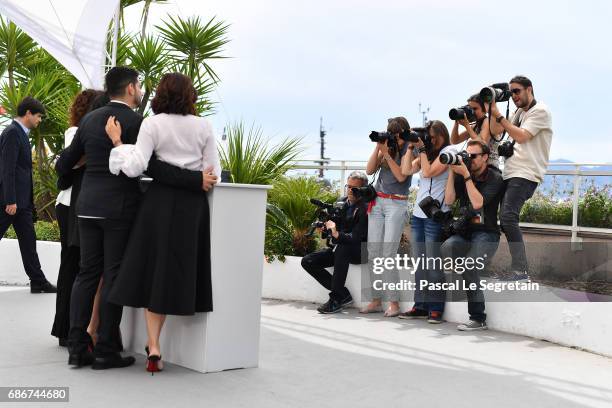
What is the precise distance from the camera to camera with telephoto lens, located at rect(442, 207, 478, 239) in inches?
249

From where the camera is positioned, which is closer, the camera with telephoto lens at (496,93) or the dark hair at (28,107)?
the camera with telephoto lens at (496,93)

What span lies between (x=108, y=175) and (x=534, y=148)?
3.47 meters

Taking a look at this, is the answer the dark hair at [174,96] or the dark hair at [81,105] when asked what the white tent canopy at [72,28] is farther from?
the dark hair at [174,96]

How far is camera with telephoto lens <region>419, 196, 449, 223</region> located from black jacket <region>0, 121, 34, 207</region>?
367cm

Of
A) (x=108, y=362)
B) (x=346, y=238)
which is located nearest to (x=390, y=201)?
(x=346, y=238)

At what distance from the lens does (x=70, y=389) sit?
4117 mm

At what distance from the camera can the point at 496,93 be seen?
20.8ft

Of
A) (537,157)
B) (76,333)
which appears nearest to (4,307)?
(76,333)

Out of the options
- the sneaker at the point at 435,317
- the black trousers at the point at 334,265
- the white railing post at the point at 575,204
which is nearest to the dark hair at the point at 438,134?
the black trousers at the point at 334,265

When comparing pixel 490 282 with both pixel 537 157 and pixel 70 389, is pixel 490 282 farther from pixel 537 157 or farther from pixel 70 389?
pixel 70 389

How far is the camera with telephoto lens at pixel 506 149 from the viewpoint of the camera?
20.3 feet

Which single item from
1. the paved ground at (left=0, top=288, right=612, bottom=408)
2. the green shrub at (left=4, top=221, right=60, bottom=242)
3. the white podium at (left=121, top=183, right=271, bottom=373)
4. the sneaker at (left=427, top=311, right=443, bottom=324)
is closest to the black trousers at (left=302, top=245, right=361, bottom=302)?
the paved ground at (left=0, top=288, right=612, bottom=408)

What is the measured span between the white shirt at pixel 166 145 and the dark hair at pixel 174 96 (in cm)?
4

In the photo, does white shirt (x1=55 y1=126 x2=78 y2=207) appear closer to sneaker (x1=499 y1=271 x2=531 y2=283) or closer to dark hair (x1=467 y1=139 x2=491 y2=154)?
dark hair (x1=467 y1=139 x2=491 y2=154)
